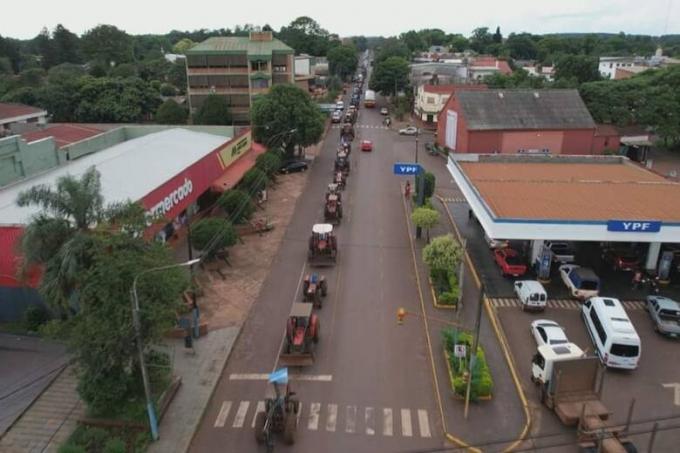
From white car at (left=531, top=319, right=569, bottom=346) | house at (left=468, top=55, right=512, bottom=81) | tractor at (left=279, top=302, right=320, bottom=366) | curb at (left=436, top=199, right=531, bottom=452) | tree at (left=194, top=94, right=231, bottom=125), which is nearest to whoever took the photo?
curb at (left=436, top=199, right=531, bottom=452)

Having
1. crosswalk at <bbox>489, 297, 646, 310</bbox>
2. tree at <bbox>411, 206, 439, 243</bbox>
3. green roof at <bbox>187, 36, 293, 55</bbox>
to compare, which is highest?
green roof at <bbox>187, 36, 293, 55</bbox>

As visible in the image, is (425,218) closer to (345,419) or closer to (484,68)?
(345,419)

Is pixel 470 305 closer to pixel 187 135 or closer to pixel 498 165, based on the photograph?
pixel 498 165

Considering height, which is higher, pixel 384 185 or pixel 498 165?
pixel 498 165

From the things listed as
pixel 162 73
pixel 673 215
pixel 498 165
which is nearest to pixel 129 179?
pixel 498 165

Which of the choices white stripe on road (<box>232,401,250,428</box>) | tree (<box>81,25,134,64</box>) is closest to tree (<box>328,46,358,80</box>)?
tree (<box>81,25,134,64</box>)

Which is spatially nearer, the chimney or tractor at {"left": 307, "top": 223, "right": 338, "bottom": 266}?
tractor at {"left": 307, "top": 223, "right": 338, "bottom": 266}

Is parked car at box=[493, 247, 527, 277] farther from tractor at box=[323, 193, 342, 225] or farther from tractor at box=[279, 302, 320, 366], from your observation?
tractor at box=[279, 302, 320, 366]
